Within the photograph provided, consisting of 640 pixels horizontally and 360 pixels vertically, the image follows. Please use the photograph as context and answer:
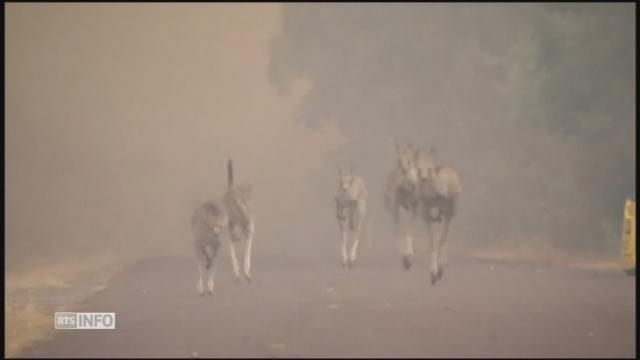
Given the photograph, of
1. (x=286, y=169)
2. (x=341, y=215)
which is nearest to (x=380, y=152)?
(x=286, y=169)

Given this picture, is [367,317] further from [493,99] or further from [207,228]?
[493,99]

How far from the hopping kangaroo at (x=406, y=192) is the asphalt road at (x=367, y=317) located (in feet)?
1.97

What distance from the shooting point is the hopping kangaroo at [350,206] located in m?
9.00

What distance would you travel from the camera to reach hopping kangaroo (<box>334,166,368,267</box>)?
9000 mm

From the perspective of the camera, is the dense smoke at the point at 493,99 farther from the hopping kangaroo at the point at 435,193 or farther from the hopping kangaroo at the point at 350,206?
the hopping kangaroo at the point at 435,193

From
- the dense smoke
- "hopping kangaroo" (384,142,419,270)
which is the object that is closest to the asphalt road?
"hopping kangaroo" (384,142,419,270)

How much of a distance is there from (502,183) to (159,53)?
8238 mm

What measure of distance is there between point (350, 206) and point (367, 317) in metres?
3.87

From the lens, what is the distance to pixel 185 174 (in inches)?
662

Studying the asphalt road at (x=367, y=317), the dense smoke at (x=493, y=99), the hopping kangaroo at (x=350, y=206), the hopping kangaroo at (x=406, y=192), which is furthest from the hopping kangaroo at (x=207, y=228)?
the dense smoke at (x=493, y=99)

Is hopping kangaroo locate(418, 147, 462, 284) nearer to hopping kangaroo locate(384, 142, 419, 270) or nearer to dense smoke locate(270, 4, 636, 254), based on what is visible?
hopping kangaroo locate(384, 142, 419, 270)

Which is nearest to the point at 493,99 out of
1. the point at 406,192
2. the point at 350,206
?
the point at 350,206

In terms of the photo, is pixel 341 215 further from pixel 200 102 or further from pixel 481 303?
pixel 200 102

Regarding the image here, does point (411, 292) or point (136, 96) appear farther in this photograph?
point (136, 96)
